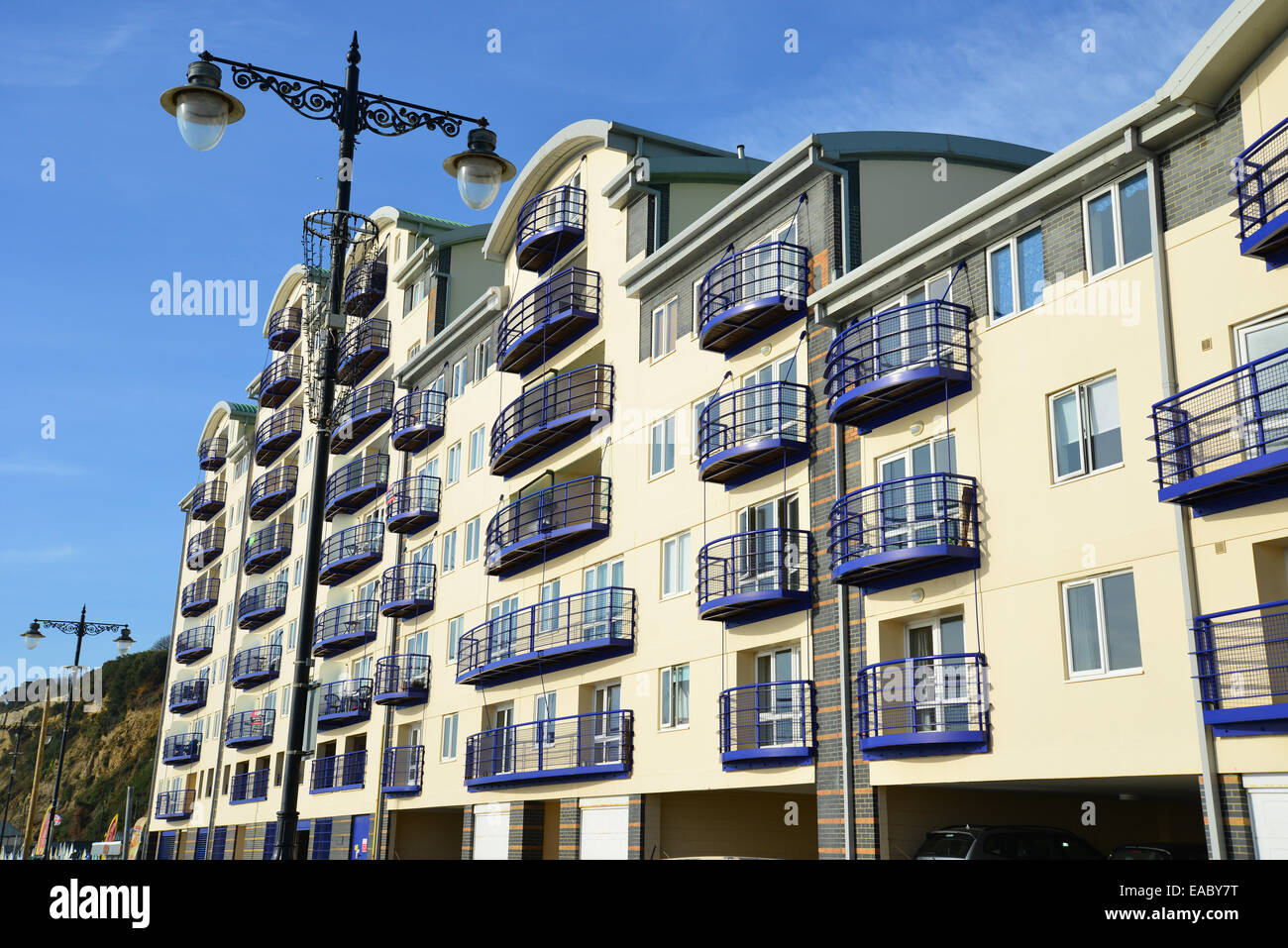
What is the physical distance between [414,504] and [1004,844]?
27251 millimetres

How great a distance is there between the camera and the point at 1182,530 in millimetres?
15992

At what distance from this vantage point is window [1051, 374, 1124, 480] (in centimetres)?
1773

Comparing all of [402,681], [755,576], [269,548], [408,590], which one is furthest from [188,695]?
[755,576]

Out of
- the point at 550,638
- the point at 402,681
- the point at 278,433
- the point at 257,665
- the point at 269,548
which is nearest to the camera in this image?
the point at 550,638

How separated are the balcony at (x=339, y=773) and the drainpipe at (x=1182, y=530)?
3121cm

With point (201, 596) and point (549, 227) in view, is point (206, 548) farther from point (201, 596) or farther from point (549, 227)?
point (549, 227)

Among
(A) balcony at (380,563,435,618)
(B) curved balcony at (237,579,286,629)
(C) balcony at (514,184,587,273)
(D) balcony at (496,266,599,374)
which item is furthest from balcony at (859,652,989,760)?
(B) curved balcony at (237,579,286,629)

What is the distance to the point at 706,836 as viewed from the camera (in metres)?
27.0

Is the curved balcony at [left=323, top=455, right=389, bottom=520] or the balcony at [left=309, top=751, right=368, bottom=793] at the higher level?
the curved balcony at [left=323, top=455, right=389, bottom=520]

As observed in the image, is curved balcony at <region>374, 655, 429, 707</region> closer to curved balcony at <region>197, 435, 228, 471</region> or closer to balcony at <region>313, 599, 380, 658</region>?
balcony at <region>313, 599, 380, 658</region>

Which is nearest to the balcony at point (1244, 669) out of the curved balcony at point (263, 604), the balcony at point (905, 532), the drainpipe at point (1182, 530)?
the drainpipe at point (1182, 530)

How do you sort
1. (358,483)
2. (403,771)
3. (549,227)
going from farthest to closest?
(358,483)
(403,771)
(549,227)

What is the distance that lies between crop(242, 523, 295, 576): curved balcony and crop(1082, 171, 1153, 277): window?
42924mm
